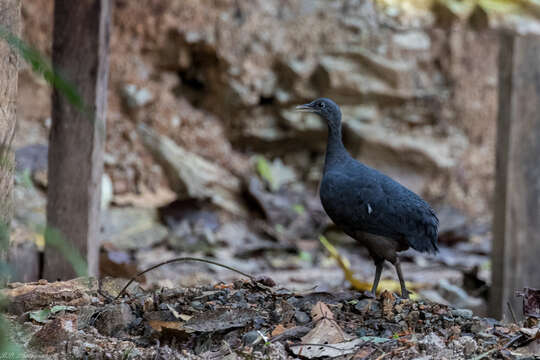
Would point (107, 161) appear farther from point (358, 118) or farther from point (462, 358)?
point (462, 358)

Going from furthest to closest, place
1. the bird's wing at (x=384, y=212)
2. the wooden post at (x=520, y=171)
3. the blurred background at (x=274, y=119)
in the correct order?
the blurred background at (x=274, y=119)
the wooden post at (x=520, y=171)
the bird's wing at (x=384, y=212)

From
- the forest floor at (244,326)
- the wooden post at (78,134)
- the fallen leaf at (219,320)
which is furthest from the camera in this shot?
the wooden post at (78,134)

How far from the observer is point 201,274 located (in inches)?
212

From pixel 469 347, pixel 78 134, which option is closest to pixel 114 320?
pixel 469 347

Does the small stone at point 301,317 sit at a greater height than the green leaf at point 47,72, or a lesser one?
lesser

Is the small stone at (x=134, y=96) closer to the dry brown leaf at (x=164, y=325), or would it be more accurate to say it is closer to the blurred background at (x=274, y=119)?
the blurred background at (x=274, y=119)

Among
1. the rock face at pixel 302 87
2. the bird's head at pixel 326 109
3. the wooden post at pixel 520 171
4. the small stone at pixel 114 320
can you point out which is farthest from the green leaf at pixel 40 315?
the rock face at pixel 302 87

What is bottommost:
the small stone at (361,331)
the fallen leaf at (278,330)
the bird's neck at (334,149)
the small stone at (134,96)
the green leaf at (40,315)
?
the green leaf at (40,315)

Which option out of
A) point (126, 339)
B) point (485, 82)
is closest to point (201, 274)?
point (126, 339)

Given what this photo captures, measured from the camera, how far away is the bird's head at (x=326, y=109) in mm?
3631

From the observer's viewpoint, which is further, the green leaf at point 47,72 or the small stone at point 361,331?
the small stone at point 361,331

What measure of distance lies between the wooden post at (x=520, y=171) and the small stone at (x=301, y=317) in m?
2.63

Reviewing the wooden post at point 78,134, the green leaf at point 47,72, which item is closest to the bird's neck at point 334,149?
the wooden post at point 78,134

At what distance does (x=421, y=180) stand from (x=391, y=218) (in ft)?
18.5
